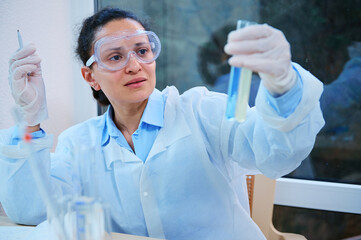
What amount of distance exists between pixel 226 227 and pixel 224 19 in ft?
4.05

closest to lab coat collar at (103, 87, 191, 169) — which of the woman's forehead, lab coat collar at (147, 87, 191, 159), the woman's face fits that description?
lab coat collar at (147, 87, 191, 159)

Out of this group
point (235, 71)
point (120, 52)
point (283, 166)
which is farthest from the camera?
point (120, 52)

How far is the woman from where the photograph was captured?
112 centimetres

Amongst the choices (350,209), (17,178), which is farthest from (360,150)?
(17,178)

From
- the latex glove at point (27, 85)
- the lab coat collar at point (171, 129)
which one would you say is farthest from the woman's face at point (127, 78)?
the latex glove at point (27, 85)

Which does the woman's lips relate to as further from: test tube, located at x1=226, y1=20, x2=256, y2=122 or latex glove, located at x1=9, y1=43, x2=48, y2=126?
test tube, located at x1=226, y1=20, x2=256, y2=122

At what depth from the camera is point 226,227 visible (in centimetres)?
126

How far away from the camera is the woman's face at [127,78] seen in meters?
1.23

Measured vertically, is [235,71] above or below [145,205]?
above

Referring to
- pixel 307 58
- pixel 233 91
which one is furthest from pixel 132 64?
pixel 307 58

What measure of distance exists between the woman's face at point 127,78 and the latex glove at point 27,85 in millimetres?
268

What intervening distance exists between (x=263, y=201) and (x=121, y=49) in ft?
3.41

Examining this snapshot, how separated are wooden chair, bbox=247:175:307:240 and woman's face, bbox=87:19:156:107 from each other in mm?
740

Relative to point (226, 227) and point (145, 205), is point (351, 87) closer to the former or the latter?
point (226, 227)
